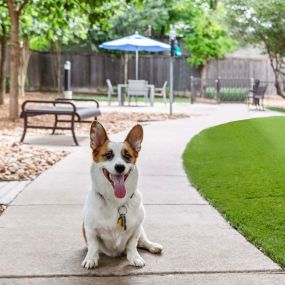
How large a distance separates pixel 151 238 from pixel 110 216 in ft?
2.78

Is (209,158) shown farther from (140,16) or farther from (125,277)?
(140,16)

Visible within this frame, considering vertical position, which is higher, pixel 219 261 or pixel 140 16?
pixel 140 16

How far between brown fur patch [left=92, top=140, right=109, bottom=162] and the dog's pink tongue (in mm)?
117

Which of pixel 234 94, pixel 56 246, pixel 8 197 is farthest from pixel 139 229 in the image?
pixel 234 94

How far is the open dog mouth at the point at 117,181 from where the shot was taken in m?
3.51

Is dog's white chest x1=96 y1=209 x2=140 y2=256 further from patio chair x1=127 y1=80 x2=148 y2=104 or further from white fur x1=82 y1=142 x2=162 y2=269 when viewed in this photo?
patio chair x1=127 y1=80 x2=148 y2=104

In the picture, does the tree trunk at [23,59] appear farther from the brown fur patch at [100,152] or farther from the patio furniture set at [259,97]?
the brown fur patch at [100,152]

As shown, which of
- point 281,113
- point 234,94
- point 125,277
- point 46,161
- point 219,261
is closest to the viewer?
point 125,277

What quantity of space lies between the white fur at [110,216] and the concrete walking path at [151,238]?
0.32ft

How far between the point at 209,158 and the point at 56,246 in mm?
4523

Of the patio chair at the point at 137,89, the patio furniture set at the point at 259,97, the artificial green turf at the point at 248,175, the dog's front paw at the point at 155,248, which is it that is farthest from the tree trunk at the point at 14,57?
the dog's front paw at the point at 155,248

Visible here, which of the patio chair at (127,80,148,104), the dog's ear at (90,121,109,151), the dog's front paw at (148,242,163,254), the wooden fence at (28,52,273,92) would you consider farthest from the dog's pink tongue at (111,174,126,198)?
the wooden fence at (28,52,273,92)

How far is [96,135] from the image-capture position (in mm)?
3633

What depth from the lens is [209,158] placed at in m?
8.45
